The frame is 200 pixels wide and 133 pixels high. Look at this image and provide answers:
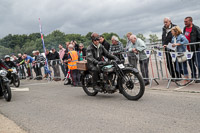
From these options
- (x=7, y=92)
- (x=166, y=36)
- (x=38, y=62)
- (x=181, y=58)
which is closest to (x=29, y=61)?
(x=38, y=62)

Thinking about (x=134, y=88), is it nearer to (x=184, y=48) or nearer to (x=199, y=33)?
Result: (x=184, y=48)

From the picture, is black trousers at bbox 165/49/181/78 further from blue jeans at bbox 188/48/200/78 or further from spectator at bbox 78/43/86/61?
spectator at bbox 78/43/86/61

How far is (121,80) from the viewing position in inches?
249

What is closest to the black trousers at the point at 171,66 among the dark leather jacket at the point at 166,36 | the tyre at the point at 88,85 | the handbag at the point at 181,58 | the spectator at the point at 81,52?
the handbag at the point at 181,58

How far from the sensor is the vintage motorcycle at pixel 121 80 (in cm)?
594

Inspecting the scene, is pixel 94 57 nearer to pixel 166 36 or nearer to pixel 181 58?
pixel 181 58

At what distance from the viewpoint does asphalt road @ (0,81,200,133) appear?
403cm

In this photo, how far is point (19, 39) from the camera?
147000mm

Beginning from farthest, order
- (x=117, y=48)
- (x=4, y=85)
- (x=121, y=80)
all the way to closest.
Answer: (x=117, y=48) → (x=4, y=85) → (x=121, y=80)

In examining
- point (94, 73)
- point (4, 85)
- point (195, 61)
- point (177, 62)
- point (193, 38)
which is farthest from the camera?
point (4, 85)

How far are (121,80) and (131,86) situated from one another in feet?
1.17

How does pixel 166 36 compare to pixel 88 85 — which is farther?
pixel 166 36

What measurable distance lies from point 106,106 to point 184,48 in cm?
341

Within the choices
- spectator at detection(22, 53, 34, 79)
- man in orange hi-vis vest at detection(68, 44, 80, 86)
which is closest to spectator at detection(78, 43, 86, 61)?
man in orange hi-vis vest at detection(68, 44, 80, 86)
